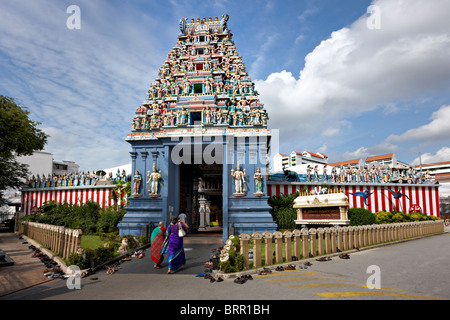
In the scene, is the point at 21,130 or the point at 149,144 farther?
the point at 21,130

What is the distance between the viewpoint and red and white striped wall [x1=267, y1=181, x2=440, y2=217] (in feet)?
59.0

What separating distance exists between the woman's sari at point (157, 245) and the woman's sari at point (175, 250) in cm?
64

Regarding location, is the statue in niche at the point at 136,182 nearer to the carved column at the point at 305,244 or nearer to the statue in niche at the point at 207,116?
the statue in niche at the point at 207,116

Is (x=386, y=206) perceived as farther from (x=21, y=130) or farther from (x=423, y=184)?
(x=21, y=130)

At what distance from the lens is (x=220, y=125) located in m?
14.4

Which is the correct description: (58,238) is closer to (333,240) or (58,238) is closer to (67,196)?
(333,240)

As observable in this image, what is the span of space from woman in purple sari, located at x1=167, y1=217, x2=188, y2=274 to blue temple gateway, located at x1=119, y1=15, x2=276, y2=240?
5.36 metres

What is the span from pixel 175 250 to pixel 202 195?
20.3 m

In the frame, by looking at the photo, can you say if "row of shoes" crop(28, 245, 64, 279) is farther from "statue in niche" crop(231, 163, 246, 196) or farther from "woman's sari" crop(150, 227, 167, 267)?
"statue in niche" crop(231, 163, 246, 196)

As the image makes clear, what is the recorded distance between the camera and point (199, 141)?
14227mm

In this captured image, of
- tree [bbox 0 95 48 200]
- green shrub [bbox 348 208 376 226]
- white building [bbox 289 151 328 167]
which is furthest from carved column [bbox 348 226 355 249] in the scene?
white building [bbox 289 151 328 167]

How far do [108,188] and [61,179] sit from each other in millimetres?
4872
